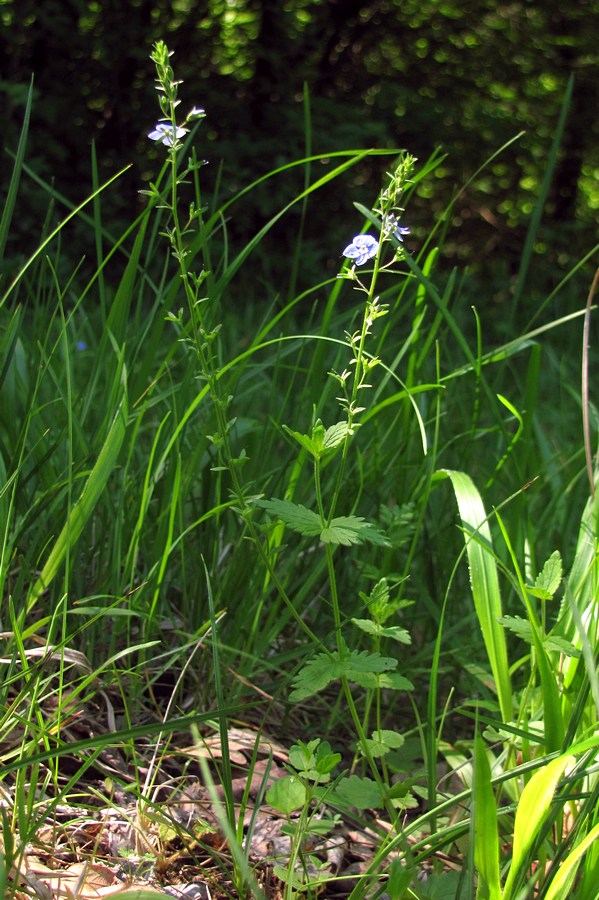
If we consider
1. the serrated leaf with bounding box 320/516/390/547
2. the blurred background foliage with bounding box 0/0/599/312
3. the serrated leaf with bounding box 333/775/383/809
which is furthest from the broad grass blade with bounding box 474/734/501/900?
the blurred background foliage with bounding box 0/0/599/312

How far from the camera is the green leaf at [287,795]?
40.0 inches

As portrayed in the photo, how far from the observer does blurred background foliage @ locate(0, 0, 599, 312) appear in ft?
17.4

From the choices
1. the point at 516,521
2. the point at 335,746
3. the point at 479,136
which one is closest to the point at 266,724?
the point at 335,746

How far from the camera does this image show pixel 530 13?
6.86 meters

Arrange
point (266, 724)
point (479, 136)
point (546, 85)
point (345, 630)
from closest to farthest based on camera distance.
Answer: point (266, 724) → point (345, 630) → point (479, 136) → point (546, 85)

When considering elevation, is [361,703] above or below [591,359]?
above

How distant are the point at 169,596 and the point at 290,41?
17.3 feet

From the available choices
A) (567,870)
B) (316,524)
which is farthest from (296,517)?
(567,870)

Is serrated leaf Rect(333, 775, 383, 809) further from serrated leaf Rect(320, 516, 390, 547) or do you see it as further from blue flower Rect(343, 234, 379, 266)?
blue flower Rect(343, 234, 379, 266)

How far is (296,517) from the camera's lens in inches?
40.0

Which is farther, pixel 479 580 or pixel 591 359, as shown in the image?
pixel 591 359

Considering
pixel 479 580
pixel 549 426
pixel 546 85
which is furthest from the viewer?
pixel 546 85

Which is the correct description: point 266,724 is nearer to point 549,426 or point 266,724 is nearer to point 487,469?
A: point 487,469

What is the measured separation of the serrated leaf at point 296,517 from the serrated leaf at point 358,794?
307 mm
